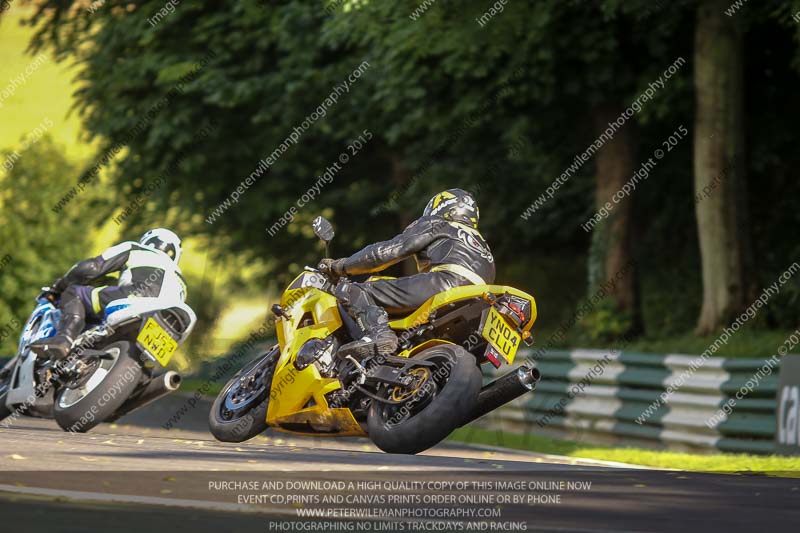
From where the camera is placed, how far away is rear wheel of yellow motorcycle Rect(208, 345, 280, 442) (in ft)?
37.4

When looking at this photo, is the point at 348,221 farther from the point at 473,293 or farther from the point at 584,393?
the point at 473,293

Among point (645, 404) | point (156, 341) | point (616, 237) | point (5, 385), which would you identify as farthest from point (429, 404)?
point (616, 237)

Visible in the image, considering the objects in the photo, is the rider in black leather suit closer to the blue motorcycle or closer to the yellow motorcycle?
the yellow motorcycle

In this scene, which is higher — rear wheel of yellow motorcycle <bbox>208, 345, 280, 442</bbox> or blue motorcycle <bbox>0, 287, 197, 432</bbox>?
rear wheel of yellow motorcycle <bbox>208, 345, 280, 442</bbox>

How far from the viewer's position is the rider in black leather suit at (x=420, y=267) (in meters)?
10.9

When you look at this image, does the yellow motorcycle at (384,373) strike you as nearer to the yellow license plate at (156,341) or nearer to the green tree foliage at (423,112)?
the yellow license plate at (156,341)

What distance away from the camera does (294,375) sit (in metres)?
11.1

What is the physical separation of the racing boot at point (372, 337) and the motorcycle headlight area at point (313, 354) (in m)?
0.16

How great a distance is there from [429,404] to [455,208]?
1.79 meters

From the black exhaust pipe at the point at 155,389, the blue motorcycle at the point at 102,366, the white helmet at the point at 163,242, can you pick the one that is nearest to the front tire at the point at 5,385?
the blue motorcycle at the point at 102,366

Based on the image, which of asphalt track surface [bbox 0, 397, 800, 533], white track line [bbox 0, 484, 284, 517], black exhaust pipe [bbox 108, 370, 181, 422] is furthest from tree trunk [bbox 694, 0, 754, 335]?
white track line [bbox 0, 484, 284, 517]

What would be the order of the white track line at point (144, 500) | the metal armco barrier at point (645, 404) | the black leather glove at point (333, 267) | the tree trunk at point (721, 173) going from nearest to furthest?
the white track line at point (144, 500) → the black leather glove at point (333, 267) → the metal armco barrier at point (645, 404) → the tree trunk at point (721, 173)

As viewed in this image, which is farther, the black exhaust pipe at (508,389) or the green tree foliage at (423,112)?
the green tree foliage at (423,112)

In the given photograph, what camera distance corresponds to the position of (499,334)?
34.4 feet
